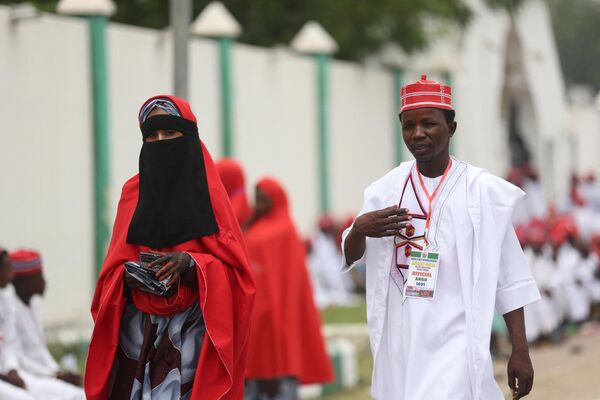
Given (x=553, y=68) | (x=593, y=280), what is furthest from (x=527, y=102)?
(x=593, y=280)

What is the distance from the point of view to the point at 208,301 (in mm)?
5469

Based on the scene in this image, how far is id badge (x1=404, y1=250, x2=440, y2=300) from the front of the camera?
16.8 feet

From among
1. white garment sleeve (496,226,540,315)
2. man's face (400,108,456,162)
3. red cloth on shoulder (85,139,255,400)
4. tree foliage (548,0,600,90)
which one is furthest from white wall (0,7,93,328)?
→ tree foliage (548,0,600,90)

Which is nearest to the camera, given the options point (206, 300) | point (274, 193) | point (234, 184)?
point (206, 300)

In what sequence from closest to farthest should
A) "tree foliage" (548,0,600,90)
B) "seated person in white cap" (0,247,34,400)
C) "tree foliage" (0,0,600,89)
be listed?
"seated person in white cap" (0,247,34,400) < "tree foliage" (0,0,600,89) < "tree foliage" (548,0,600,90)

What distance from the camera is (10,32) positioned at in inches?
480

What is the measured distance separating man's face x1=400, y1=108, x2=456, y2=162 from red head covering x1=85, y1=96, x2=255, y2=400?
3.09 ft

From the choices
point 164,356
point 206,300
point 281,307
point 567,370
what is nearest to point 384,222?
point 206,300

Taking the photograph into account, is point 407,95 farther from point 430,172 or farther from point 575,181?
point 575,181

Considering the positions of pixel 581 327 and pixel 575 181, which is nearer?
pixel 581 327

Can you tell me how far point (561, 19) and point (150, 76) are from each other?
48965 mm

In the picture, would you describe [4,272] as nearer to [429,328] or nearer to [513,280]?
[429,328]

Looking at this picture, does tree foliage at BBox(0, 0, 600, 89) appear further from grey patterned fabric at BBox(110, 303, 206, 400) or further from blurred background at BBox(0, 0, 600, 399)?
grey patterned fabric at BBox(110, 303, 206, 400)

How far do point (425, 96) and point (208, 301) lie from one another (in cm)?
125
